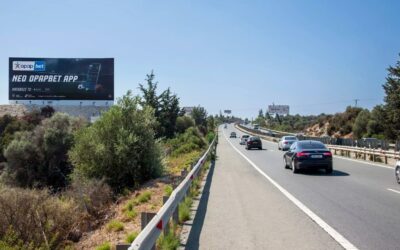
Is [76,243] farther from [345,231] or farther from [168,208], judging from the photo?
[345,231]

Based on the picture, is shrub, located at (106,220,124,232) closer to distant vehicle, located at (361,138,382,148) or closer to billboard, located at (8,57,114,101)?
distant vehicle, located at (361,138,382,148)

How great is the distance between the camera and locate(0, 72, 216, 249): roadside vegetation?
10367mm

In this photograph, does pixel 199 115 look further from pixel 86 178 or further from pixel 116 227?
pixel 116 227

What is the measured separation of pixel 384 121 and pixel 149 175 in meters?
32.8

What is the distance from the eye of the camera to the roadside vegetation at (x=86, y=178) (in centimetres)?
1037

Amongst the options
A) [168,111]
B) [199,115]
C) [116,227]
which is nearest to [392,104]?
[168,111]

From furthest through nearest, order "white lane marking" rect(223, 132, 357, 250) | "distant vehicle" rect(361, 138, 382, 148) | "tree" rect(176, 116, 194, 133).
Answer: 1. "tree" rect(176, 116, 194, 133)
2. "distant vehicle" rect(361, 138, 382, 148)
3. "white lane marking" rect(223, 132, 357, 250)

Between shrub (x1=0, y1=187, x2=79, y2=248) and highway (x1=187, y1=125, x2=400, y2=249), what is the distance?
3.52 metres

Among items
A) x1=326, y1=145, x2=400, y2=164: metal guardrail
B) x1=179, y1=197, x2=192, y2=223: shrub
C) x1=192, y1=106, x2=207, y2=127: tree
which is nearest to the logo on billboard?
x1=192, y1=106, x2=207, y2=127: tree

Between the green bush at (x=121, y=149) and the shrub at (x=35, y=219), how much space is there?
732cm

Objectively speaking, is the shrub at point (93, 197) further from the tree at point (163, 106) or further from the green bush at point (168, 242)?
the tree at point (163, 106)

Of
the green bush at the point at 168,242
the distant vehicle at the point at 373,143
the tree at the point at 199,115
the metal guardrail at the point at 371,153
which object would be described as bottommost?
the green bush at the point at 168,242

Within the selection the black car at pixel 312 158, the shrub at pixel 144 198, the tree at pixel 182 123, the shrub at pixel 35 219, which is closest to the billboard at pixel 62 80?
the tree at pixel 182 123

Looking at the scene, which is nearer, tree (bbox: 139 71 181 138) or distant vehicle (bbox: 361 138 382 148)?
distant vehicle (bbox: 361 138 382 148)
